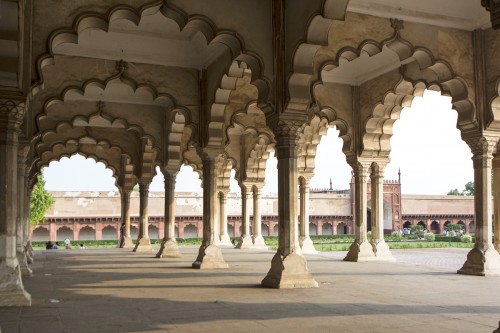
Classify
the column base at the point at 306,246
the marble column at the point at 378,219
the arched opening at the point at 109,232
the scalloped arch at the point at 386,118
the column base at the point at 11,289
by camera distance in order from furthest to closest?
the arched opening at the point at 109,232, the column base at the point at 306,246, the marble column at the point at 378,219, the scalloped arch at the point at 386,118, the column base at the point at 11,289

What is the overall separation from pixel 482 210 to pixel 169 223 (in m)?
9.55

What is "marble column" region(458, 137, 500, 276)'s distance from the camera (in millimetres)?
11414

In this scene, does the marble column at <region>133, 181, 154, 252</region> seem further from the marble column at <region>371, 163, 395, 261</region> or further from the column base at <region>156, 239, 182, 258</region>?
the marble column at <region>371, 163, 395, 261</region>

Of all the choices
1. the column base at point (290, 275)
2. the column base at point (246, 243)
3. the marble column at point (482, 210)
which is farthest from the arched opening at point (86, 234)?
the column base at point (290, 275)

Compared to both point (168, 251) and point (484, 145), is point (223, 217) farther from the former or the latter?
point (484, 145)

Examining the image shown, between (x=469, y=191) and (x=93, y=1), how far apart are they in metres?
101

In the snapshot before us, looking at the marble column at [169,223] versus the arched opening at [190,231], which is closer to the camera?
the marble column at [169,223]

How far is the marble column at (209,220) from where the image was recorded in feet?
42.7

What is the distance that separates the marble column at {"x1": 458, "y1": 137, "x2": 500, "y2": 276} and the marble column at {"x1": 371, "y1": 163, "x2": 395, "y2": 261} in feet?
12.2

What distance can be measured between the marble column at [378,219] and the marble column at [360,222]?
0.27 meters

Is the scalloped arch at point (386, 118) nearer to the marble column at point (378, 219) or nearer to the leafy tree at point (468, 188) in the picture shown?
the marble column at point (378, 219)

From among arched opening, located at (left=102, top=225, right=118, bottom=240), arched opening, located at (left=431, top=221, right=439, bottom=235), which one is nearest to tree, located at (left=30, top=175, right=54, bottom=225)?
arched opening, located at (left=102, top=225, right=118, bottom=240)

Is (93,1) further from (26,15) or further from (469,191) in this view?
(469,191)

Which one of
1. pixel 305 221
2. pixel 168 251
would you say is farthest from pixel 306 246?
pixel 168 251
